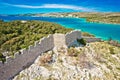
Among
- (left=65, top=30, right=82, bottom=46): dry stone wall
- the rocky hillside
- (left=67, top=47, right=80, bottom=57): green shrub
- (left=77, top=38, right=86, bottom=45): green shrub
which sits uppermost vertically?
(left=65, top=30, right=82, bottom=46): dry stone wall

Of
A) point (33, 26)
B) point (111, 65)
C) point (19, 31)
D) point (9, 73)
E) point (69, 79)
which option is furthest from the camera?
point (33, 26)

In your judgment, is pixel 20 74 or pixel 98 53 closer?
pixel 20 74

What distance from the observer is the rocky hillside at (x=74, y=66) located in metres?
22.7

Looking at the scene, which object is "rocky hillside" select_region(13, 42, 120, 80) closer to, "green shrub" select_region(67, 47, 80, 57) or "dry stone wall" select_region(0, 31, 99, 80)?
"green shrub" select_region(67, 47, 80, 57)

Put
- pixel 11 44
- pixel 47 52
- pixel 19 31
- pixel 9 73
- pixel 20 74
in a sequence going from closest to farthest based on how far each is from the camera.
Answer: pixel 9 73
pixel 20 74
pixel 47 52
pixel 11 44
pixel 19 31

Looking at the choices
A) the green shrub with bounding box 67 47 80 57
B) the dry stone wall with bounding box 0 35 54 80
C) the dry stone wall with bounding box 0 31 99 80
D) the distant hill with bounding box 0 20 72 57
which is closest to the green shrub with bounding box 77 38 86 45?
the dry stone wall with bounding box 0 31 99 80

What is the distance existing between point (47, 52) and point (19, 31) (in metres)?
13.3

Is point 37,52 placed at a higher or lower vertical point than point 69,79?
higher

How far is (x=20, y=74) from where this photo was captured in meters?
21.5

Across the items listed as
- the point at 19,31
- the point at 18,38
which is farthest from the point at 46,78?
the point at 19,31

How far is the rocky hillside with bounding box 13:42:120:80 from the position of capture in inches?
893

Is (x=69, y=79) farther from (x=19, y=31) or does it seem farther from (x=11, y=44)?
(x=19, y=31)

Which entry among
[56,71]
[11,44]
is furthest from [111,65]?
[11,44]

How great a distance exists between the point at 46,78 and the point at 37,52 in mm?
2695
